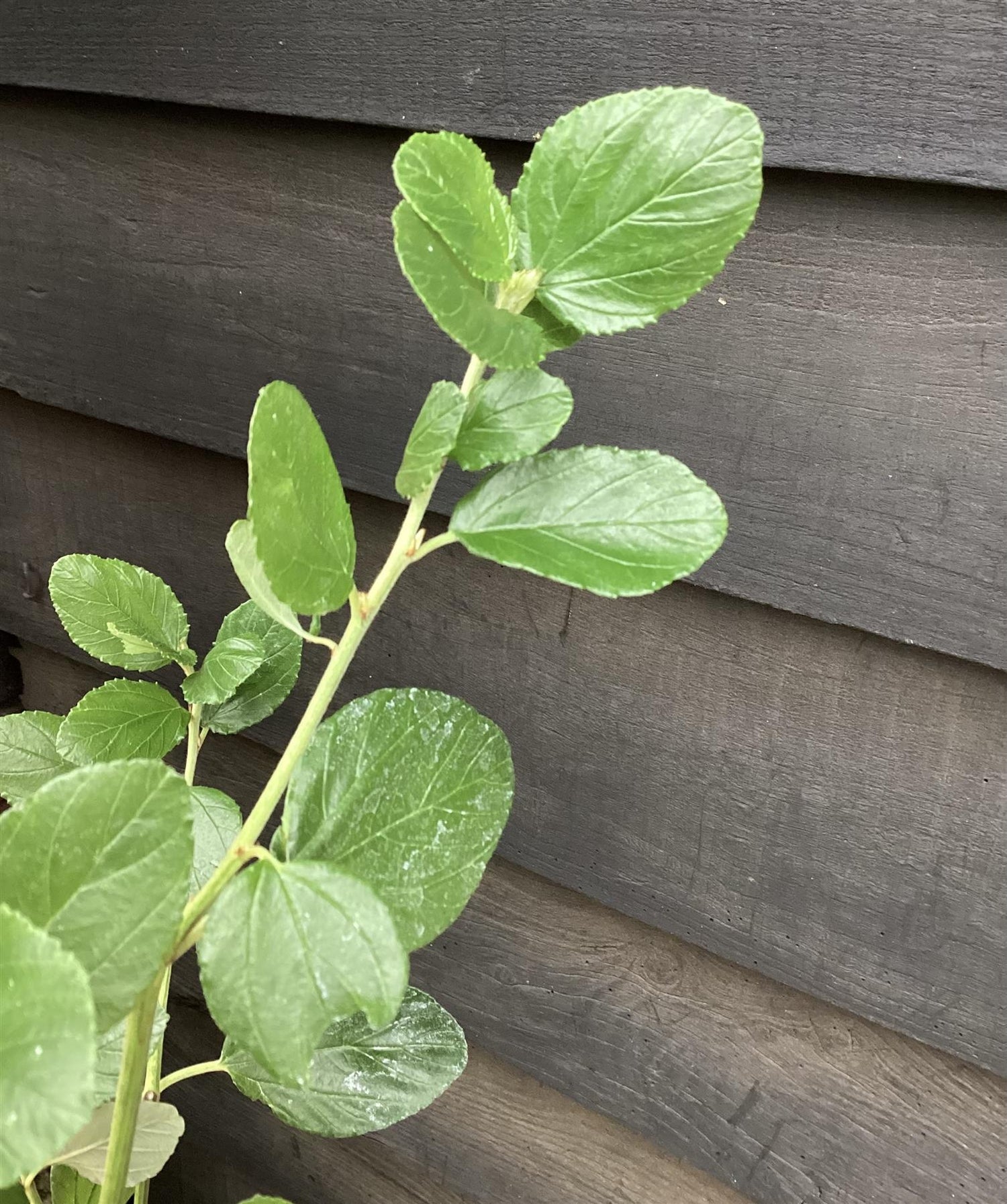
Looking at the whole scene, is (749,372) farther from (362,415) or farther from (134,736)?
(134,736)

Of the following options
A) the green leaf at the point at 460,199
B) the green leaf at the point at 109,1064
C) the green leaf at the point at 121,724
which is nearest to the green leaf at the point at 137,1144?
the green leaf at the point at 109,1064

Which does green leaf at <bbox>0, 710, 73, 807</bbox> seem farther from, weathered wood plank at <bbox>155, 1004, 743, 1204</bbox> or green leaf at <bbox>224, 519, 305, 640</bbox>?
weathered wood plank at <bbox>155, 1004, 743, 1204</bbox>

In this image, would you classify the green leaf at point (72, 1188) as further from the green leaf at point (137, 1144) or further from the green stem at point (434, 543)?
the green stem at point (434, 543)

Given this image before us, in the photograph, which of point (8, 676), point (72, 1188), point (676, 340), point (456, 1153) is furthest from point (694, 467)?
point (8, 676)

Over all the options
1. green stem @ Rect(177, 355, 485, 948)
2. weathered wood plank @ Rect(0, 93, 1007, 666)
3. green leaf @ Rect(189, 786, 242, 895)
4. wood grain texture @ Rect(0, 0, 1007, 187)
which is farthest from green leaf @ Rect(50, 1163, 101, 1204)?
wood grain texture @ Rect(0, 0, 1007, 187)

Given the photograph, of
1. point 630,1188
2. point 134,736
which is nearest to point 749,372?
point 134,736

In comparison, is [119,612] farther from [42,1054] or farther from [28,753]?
[42,1054]
